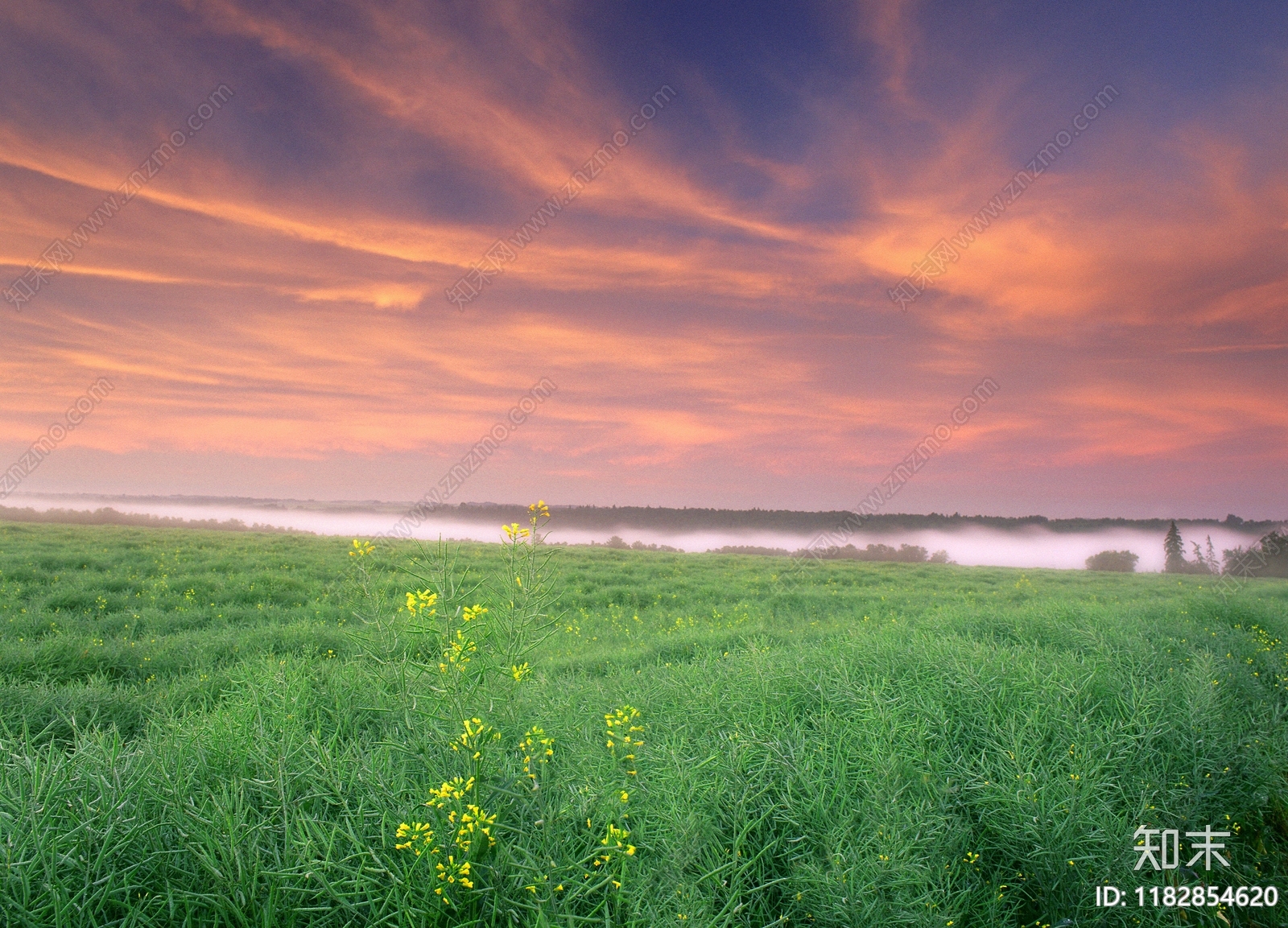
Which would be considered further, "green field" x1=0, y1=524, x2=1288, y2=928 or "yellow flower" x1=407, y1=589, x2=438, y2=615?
"yellow flower" x1=407, y1=589, x2=438, y2=615

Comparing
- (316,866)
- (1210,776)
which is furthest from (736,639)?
(316,866)

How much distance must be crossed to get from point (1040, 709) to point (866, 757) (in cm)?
209

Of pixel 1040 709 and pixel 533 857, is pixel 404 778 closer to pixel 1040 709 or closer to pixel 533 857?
pixel 533 857

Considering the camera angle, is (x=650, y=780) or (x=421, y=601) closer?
(x=421, y=601)

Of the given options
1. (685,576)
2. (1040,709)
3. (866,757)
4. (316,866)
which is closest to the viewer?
(316,866)

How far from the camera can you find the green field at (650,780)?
3127mm

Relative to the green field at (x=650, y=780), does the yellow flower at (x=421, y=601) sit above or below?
above

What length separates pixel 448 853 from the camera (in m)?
3.21

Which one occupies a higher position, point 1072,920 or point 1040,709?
point 1040,709

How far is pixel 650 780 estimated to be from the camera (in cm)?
434

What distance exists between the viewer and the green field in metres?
3.13

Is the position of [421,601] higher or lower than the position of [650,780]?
higher

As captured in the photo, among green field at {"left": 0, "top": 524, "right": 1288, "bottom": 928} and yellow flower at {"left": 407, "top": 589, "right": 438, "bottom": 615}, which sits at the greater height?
yellow flower at {"left": 407, "top": 589, "right": 438, "bottom": 615}

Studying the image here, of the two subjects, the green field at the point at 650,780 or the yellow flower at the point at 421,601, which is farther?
the yellow flower at the point at 421,601
